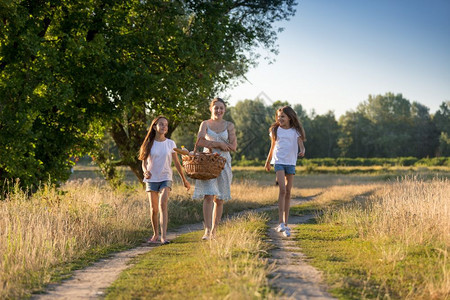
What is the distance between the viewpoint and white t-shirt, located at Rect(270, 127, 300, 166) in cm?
1004

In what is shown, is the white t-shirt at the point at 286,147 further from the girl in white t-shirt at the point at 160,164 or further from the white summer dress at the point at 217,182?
the girl in white t-shirt at the point at 160,164

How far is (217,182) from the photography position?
905 centimetres

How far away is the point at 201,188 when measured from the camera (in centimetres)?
898

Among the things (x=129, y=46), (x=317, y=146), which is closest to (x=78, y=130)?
(x=129, y=46)

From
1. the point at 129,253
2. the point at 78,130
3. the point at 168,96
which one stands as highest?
the point at 168,96

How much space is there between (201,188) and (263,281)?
379 centimetres

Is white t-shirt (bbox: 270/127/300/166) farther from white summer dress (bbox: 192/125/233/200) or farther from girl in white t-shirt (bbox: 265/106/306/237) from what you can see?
white summer dress (bbox: 192/125/233/200)

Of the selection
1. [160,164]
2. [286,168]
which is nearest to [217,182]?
[160,164]

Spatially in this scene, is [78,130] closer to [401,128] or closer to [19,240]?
[19,240]

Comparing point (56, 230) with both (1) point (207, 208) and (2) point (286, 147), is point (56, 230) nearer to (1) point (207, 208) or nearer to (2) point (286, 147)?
(1) point (207, 208)

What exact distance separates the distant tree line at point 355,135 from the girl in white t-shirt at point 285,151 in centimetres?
5890

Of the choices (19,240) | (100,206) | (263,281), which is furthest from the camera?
(100,206)

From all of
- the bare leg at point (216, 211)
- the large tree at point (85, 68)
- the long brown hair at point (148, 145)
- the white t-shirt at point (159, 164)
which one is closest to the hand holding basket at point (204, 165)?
the bare leg at point (216, 211)

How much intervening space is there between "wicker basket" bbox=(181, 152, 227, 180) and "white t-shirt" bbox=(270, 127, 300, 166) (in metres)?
1.76
